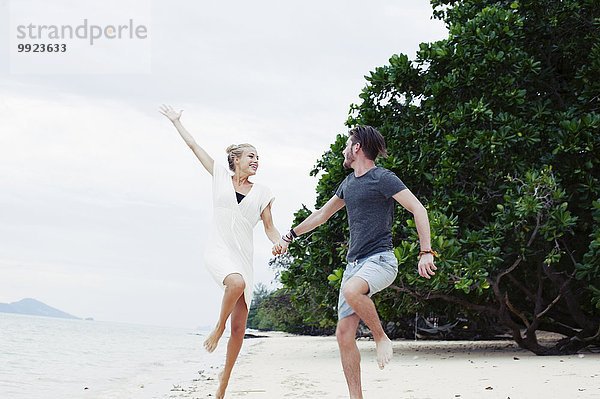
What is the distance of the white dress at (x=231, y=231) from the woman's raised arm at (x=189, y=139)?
0.16 m

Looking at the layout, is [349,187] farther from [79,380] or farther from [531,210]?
[79,380]

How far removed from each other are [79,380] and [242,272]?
864 centimetres

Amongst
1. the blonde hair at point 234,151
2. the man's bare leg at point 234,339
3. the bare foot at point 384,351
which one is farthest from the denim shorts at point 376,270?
the blonde hair at point 234,151

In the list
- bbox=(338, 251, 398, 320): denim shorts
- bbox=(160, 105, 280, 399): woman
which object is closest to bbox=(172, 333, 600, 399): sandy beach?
bbox=(160, 105, 280, 399): woman

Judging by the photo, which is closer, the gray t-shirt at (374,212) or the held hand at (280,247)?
the gray t-shirt at (374,212)

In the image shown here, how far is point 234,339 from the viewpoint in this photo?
20.6 feet

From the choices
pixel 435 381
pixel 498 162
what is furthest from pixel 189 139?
pixel 498 162

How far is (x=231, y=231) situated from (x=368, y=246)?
4.07ft

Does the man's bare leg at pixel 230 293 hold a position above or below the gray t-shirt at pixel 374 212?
below

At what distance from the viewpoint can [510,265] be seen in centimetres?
1370

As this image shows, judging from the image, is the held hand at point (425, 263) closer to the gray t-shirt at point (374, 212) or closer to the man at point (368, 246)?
the man at point (368, 246)

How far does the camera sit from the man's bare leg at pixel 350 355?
5410 millimetres

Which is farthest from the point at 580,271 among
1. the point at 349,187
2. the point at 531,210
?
the point at 349,187

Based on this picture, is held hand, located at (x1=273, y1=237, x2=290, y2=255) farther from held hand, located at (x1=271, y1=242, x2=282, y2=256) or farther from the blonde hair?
the blonde hair
